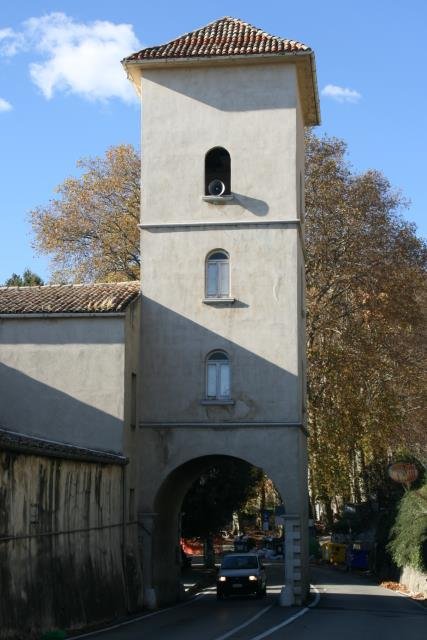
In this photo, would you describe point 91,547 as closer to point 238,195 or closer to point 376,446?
point 238,195

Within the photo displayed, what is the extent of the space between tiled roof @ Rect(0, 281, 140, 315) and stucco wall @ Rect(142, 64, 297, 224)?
2.53m

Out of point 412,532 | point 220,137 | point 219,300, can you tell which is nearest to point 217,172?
point 220,137

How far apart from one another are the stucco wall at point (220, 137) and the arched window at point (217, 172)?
0.88ft

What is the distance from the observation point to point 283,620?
2525cm

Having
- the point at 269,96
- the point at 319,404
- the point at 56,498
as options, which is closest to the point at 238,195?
the point at 269,96

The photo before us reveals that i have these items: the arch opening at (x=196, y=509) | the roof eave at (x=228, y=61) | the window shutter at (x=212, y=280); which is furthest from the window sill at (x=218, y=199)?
the arch opening at (x=196, y=509)

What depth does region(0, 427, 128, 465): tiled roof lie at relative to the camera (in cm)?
1984

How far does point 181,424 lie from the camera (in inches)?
1211

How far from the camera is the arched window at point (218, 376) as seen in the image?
3084 cm

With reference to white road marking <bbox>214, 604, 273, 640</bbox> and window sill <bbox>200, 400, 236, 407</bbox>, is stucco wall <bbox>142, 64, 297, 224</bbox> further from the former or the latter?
white road marking <bbox>214, 604, 273, 640</bbox>

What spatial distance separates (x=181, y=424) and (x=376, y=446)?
16.8 metres

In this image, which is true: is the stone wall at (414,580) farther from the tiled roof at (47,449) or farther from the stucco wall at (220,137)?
the stucco wall at (220,137)

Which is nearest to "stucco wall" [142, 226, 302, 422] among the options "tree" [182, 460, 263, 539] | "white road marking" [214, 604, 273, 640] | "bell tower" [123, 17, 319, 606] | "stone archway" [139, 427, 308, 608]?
"bell tower" [123, 17, 319, 606]

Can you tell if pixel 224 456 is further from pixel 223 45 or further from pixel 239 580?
pixel 223 45
